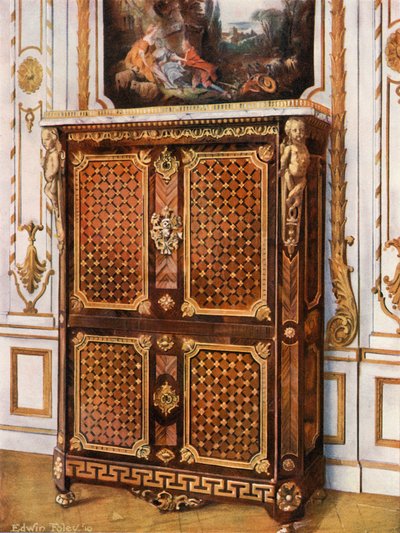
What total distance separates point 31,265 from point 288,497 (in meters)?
2.76

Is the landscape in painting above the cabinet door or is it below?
above

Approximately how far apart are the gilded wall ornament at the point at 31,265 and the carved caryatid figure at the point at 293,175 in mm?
2302

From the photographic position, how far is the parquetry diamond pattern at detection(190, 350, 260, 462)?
459 cm

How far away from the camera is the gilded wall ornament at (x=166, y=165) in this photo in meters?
4.68

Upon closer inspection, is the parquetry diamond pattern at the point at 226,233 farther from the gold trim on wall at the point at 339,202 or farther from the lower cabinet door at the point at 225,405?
the gold trim on wall at the point at 339,202

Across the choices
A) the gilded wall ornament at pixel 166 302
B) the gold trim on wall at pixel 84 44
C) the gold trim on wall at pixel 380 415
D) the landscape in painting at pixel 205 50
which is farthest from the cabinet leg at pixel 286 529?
the gold trim on wall at pixel 84 44

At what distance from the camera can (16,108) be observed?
588 centimetres

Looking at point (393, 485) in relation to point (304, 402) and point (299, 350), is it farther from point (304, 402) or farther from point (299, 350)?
point (299, 350)

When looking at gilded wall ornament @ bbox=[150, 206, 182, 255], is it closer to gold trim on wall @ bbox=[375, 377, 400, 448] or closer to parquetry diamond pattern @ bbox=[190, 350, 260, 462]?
parquetry diamond pattern @ bbox=[190, 350, 260, 462]

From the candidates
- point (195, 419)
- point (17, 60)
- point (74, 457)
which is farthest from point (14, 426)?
point (17, 60)

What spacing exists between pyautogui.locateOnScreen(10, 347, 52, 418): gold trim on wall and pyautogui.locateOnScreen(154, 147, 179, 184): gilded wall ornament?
2009 mm

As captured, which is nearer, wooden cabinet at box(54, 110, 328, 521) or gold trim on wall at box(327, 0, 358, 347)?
wooden cabinet at box(54, 110, 328, 521)

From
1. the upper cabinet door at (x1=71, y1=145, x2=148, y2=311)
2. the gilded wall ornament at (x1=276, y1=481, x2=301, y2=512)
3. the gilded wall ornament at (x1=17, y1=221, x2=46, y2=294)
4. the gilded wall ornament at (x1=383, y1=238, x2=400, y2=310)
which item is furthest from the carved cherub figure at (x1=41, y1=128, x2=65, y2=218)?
the gilded wall ornament at (x1=276, y1=481, x2=301, y2=512)

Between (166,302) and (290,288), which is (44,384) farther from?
(290,288)
